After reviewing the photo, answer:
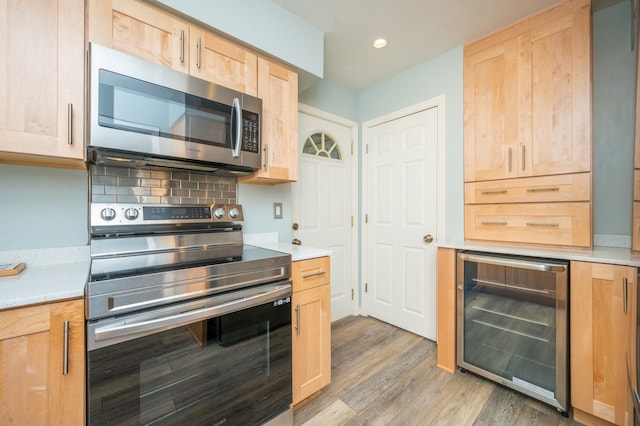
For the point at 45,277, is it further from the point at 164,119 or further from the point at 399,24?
the point at 399,24

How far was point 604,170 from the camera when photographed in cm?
174

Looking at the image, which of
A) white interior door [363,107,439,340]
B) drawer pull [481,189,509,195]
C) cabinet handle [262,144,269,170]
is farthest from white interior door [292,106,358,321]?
drawer pull [481,189,509,195]

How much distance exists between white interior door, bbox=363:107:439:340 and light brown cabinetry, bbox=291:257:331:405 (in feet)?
4.02

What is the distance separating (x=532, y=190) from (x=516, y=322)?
35.8 inches

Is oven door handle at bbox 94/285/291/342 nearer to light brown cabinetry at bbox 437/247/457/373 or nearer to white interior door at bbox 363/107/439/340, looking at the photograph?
light brown cabinetry at bbox 437/247/457/373

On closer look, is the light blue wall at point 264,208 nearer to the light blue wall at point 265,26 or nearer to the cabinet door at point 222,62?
the cabinet door at point 222,62

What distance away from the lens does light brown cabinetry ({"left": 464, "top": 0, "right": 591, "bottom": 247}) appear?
169 centimetres

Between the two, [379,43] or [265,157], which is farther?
[379,43]

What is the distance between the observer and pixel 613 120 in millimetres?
1718

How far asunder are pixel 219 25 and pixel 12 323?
5.23ft

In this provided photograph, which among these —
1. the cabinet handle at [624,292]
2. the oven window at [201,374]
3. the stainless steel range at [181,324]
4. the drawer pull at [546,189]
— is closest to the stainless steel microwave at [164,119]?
the stainless steel range at [181,324]

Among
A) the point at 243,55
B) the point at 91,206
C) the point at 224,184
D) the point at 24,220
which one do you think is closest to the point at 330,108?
the point at 243,55

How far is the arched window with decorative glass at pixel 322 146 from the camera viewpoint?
260 cm

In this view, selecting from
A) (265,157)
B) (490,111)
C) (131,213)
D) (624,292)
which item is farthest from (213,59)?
(624,292)
